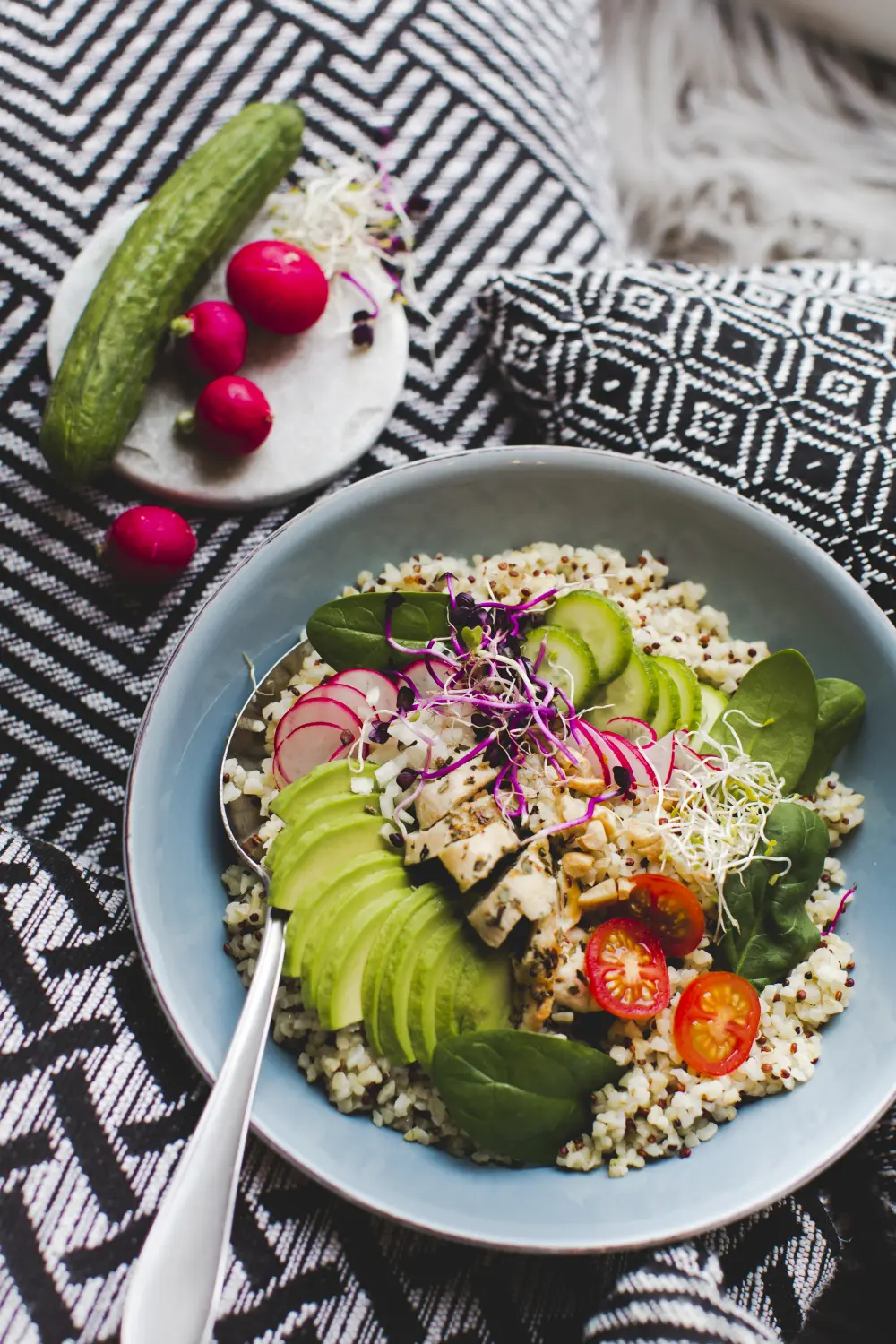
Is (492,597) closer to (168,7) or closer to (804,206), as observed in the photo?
(168,7)

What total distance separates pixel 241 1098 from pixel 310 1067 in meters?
0.14

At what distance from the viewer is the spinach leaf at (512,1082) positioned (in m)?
1.45

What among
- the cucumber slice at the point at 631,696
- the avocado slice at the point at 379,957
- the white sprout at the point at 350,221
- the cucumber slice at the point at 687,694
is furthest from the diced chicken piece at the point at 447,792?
the white sprout at the point at 350,221

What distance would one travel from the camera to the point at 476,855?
1.46 m

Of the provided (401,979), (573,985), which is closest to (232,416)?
(401,979)

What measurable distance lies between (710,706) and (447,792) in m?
0.50

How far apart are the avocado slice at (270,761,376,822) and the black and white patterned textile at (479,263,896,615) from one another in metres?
0.87

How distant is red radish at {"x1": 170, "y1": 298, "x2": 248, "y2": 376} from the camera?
1.98m

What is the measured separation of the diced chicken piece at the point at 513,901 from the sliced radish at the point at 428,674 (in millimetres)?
349

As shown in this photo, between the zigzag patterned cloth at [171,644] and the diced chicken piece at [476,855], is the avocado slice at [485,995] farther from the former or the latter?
the zigzag patterned cloth at [171,644]

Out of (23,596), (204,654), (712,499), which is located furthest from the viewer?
(23,596)

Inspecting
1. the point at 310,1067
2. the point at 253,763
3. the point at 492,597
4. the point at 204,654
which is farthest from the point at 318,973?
the point at 492,597

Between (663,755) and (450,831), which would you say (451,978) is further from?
(663,755)

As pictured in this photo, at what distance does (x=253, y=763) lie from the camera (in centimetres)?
174
